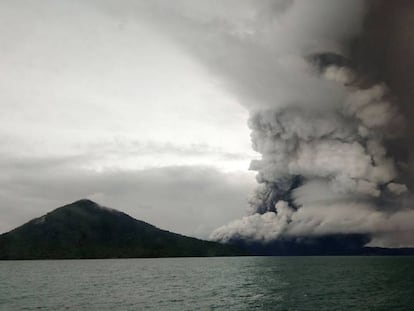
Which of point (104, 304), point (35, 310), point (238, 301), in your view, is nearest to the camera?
point (35, 310)

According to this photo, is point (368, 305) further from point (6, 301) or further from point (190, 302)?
point (6, 301)

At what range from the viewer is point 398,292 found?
108 meters

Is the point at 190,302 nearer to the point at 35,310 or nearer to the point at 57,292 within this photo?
the point at 35,310

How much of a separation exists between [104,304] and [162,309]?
1410 cm

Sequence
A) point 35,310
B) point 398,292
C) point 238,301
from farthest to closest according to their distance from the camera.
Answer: point 398,292 → point 238,301 → point 35,310

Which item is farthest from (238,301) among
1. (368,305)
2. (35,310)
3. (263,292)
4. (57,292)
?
(57,292)

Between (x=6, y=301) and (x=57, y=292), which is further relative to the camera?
(x=57, y=292)

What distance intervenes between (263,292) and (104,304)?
43.6 metres

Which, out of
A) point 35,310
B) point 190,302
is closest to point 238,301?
point 190,302

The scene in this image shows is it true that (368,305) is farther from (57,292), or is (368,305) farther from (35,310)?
(57,292)

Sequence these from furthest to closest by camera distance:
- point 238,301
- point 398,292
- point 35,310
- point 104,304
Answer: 1. point 398,292
2. point 238,301
3. point 104,304
4. point 35,310

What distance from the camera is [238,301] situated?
92062 mm

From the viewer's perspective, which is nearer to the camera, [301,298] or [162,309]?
[162,309]

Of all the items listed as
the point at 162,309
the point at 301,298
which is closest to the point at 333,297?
the point at 301,298
